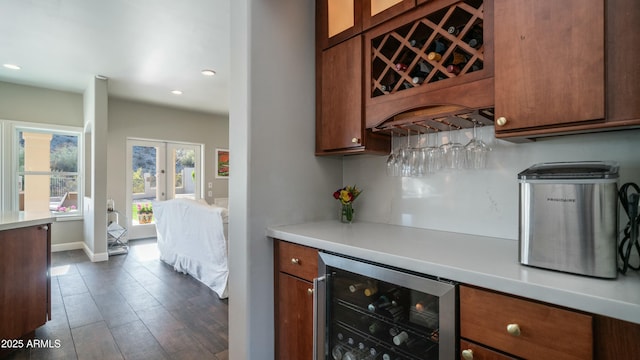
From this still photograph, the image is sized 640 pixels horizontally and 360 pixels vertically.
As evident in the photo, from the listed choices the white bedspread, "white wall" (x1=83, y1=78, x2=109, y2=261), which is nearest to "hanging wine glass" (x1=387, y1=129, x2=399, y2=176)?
the white bedspread

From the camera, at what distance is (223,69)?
400 centimetres

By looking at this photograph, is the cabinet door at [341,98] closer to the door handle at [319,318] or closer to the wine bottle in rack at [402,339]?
the door handle at [319,318]

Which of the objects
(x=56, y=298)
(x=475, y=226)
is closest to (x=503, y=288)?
(x=475, y=226)

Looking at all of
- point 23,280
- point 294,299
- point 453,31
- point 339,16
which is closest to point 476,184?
point 453,31

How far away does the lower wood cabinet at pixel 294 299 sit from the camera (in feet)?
4.89

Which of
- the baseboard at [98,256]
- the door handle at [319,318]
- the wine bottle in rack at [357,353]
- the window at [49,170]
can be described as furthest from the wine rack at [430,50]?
the window at [49,170]

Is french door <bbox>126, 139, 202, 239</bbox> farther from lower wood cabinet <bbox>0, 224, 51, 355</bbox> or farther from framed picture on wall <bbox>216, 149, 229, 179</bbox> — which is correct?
lower wood cabinet <bbox>0, 224, 51, 355</bbox>

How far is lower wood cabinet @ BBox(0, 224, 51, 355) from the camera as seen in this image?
1982mm

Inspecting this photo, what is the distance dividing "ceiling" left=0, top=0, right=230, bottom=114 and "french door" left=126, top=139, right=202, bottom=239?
4.47ft

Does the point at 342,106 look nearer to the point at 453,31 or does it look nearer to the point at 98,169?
the point at 453,31

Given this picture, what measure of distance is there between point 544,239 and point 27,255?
120 inches

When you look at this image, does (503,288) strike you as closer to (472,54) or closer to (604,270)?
(604,270)

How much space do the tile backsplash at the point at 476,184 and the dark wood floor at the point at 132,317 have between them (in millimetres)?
1526

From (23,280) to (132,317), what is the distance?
811 millimetres
